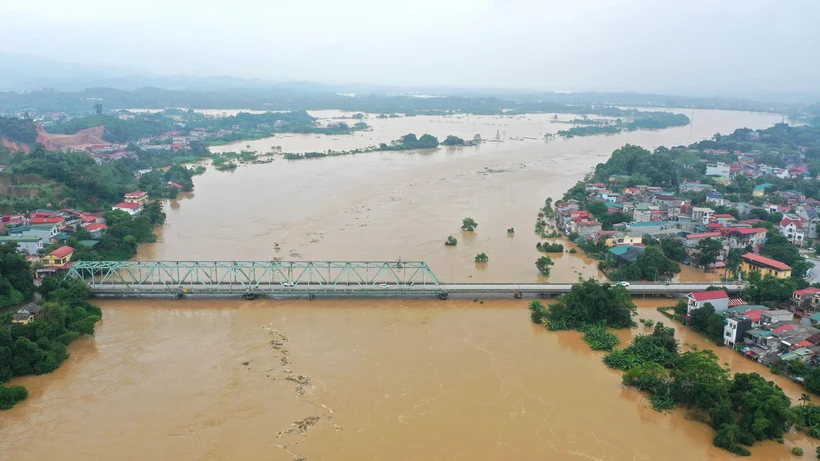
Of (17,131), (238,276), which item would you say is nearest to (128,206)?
(238,276)

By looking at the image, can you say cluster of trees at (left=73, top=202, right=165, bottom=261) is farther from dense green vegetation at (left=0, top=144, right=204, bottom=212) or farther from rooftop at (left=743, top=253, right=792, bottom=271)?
rooftop at (left=743, top=253, right=792, bottom=271)

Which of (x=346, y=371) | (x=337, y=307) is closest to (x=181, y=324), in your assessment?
(x=337, y=307)

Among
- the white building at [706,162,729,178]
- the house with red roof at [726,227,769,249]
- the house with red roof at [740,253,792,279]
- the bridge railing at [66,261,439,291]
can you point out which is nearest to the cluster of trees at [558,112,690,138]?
the white building at [706,162,729,178]

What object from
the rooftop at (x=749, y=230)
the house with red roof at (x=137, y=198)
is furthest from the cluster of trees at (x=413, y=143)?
the rooftop at (x=749, y=230)

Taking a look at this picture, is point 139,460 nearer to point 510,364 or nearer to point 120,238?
point 510,364

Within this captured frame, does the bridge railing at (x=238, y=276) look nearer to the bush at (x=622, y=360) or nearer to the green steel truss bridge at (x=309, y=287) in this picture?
the green steel truss bridge at (x=309, y=287)
